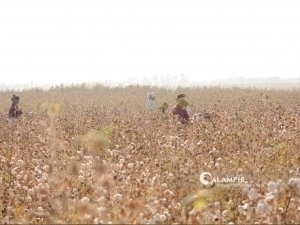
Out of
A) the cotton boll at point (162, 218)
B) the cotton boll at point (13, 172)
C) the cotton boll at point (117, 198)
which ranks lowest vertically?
the cotton boll at point (13, 172)

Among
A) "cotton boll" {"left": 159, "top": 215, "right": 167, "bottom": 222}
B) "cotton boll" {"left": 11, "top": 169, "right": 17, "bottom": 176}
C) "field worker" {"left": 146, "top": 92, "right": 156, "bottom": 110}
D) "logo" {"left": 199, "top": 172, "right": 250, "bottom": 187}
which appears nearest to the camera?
"cotton boll" {"left": 159, "top": 215, "right": 167, "bottom": 222}

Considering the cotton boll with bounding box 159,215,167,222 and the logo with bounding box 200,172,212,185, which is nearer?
the cotton boll with bounding box 159,215,167,222

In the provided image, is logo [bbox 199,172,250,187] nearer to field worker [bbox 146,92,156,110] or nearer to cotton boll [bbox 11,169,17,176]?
cotton boll [bbox 11,169,17,176]

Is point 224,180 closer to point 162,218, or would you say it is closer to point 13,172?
point 162,218

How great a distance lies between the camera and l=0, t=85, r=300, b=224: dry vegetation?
13.6ft

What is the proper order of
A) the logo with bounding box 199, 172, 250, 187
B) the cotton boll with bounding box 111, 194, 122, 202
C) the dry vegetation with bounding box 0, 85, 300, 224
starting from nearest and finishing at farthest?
the dry vegetation with bounding box 0, 85, 300, 224 → the cotton boll with bounding box 111, 194, 122, 202 → the logo with bounding box 199, 172, 250, 187

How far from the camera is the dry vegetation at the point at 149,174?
13.6 ft

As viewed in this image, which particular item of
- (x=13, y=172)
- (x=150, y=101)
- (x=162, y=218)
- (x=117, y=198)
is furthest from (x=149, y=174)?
(x=150, y=101)

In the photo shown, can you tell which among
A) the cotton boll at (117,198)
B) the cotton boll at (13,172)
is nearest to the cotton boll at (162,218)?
the cotton boll at (117,198)

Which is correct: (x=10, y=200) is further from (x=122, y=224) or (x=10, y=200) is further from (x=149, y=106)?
(x=149, y=106)

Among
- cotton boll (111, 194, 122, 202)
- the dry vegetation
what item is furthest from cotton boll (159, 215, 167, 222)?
cotton boll (111, 194, 122, 202)

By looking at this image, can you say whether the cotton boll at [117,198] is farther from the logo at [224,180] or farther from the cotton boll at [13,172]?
the cotton boll at [13,172]

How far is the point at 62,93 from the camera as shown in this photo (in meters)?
30.6

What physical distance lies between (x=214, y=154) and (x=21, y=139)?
5.09 meters
